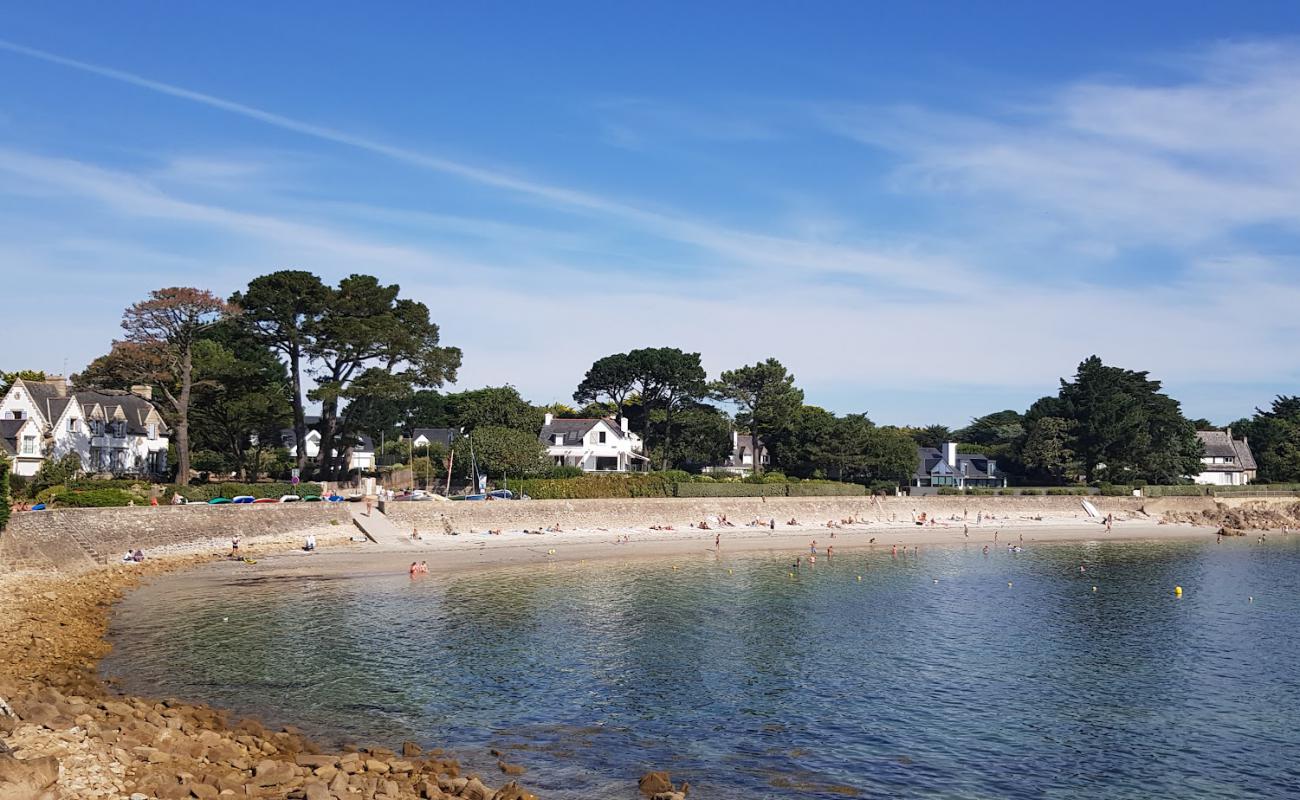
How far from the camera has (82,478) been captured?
6150 cm

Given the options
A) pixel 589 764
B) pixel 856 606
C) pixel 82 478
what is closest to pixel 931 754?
pixel 589 764

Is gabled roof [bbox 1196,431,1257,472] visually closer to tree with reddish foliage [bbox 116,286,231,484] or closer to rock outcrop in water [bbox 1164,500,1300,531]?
rock outcrop in water [bbox 1164,500,1300,531]

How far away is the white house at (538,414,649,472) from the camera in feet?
312

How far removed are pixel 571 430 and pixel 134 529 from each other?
51.2 metres

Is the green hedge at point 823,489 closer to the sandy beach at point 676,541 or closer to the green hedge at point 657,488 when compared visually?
the green hedge at point 657,488

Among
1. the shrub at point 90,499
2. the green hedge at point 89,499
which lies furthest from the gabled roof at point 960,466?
the shrub at point 90,499

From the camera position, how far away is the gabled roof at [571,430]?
95.4 m

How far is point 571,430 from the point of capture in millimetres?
96562

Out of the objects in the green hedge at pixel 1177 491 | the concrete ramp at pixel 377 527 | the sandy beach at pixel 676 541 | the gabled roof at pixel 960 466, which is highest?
the gabled roof at pixel 960 466

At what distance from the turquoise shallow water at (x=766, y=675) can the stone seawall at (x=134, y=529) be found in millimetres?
5629

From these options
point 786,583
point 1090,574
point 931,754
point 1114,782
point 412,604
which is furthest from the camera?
point 1090,574

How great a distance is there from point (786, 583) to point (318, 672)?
91.4ft

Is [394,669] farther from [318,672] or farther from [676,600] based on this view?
[676,600]

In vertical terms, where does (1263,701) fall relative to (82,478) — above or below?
below
